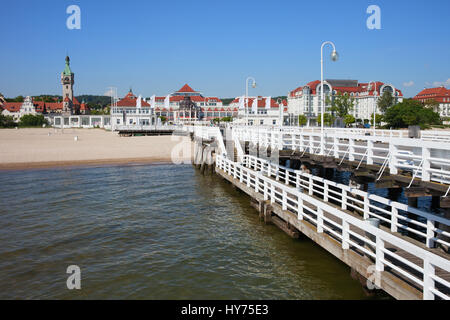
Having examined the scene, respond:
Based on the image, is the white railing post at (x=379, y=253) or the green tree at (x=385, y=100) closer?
the white railing post at (x=379, y=253)

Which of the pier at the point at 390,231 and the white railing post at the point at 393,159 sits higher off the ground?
the white railing post at the point at 393,159

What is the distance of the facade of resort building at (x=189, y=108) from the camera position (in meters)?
Result: 116

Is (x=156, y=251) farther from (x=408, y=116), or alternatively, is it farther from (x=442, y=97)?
(x=442, y=97)

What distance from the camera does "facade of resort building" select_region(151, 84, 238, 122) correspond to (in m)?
116

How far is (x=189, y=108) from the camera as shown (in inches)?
4500

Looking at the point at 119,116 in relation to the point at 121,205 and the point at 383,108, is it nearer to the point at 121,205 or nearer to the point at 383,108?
the point at 383,108

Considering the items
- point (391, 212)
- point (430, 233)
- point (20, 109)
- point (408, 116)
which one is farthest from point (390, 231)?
point (20, 109)

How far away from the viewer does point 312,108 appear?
126188 millimetres

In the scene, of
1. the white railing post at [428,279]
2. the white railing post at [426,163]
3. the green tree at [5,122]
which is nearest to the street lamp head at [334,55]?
the white railing post at [426,163]

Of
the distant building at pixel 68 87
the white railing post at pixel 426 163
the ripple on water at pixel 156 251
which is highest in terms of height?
the distant building at pixel 68 87

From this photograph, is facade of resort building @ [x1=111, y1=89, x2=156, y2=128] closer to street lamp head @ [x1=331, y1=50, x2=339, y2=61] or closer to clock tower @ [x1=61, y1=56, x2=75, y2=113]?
clock tower @ [x1=61, y1=56, x2=75, y2=113]

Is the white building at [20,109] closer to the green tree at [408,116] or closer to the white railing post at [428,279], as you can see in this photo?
the green tree at [408,116]
